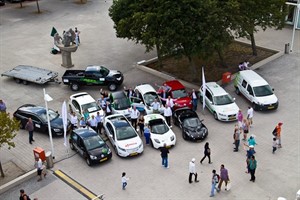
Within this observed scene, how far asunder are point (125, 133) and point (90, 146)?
2117 millimetres

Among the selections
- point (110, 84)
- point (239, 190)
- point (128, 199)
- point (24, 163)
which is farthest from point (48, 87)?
point (239, 190)

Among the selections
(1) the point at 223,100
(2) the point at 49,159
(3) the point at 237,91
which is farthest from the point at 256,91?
(2) the point at 49,159

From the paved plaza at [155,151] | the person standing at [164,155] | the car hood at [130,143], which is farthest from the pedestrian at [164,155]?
the car hood at [130,143]

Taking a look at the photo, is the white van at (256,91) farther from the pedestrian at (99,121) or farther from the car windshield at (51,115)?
the car windshield at (51,115)

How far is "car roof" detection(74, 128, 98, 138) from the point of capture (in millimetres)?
22927

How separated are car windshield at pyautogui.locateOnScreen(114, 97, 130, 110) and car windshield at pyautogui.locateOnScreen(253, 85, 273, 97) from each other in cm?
805

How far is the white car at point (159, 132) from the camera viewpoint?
2353 cm

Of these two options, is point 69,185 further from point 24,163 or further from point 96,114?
point 96,114

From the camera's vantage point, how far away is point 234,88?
30359 millimetres

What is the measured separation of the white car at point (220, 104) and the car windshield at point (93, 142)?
7.59m

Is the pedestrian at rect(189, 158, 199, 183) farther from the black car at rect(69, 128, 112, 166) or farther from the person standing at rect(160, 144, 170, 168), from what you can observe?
the black car at rect(69, 128, 112, 166)

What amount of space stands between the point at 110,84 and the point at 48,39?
13.3 metres

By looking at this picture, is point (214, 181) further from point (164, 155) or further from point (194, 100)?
point (194, 100)

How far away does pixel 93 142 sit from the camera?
22.6 m
